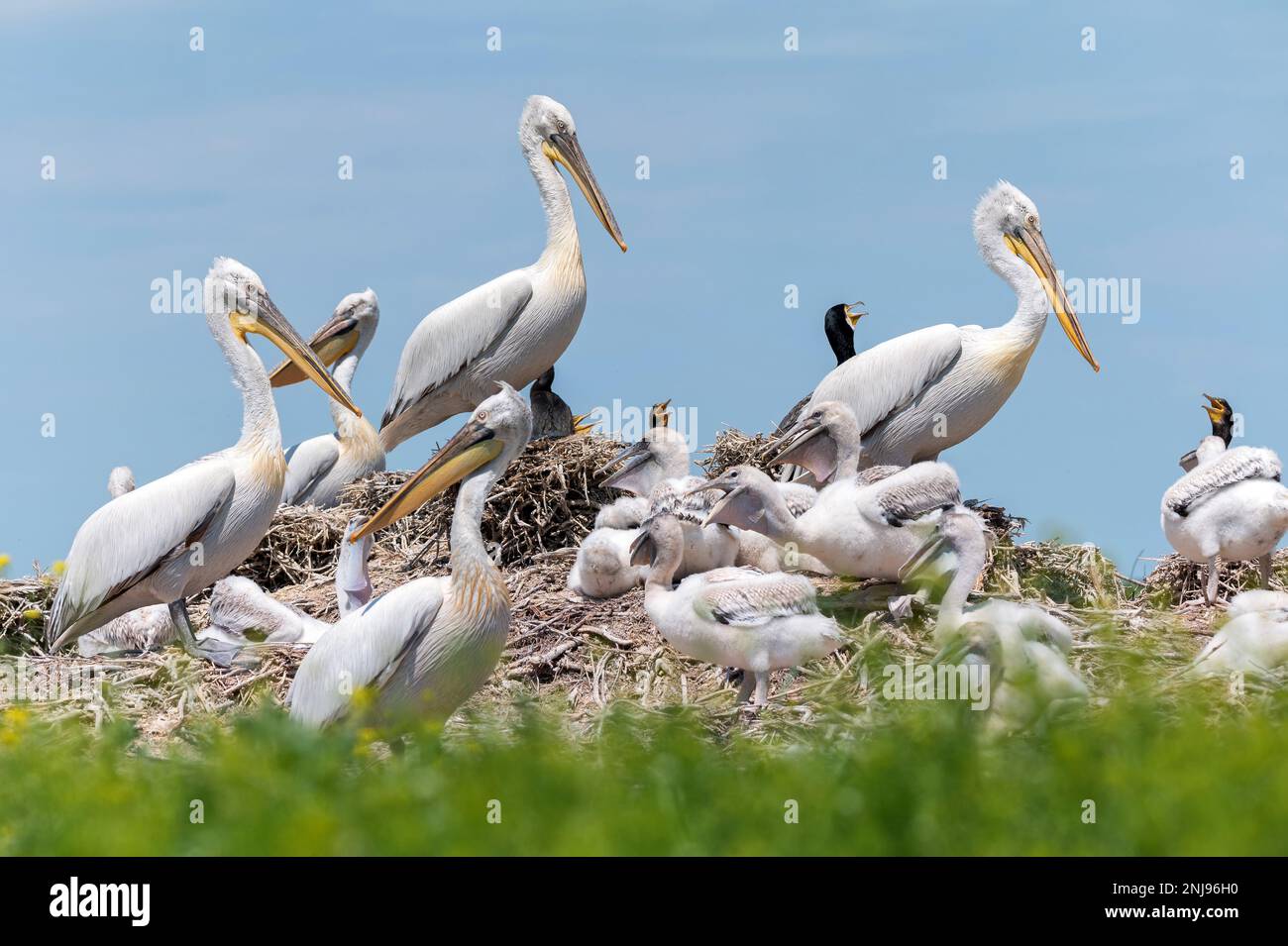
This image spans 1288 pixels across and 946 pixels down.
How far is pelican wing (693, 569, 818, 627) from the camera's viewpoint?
6238mm

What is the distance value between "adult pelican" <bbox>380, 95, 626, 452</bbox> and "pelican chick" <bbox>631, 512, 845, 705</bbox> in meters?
3.44

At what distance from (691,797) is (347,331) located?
337 inches

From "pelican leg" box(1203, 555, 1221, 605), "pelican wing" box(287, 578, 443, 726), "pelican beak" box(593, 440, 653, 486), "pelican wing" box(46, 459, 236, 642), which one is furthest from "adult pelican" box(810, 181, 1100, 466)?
"pelican wing" box(287, 578, 443, 726)

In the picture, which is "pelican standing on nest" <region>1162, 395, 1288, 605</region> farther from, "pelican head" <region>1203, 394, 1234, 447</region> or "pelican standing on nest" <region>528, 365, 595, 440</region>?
"pelican standing on nest" <region>528, 365, 595, 440</region>

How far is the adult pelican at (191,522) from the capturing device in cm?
769

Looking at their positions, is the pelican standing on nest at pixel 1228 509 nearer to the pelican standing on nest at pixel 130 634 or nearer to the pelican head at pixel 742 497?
the pelican head at pixel 742 497

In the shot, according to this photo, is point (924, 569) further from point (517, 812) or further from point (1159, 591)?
point (517, 812)

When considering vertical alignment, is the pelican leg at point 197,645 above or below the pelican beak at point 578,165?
below

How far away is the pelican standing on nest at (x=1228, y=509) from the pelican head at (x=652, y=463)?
233 centimetres

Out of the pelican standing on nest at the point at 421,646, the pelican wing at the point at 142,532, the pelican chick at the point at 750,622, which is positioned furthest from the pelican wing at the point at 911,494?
the pelican wing at the point at 142,532
